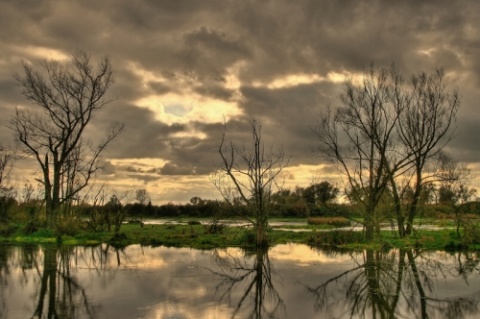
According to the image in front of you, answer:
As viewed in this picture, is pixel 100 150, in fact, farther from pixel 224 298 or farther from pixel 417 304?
pixel 417 304

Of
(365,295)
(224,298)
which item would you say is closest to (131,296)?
(224,298)

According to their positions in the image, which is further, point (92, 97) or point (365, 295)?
point (92, 97)

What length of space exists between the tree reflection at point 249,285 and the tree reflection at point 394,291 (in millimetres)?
1299

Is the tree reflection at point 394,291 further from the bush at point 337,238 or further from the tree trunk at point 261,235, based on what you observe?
the bush at point 337,238

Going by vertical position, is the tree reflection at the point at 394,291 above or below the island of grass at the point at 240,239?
below

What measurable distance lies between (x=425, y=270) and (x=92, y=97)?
2743 cm

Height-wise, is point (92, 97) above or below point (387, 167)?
above

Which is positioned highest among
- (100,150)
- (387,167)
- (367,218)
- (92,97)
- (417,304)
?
(92,97)

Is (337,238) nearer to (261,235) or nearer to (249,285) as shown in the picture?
(261,235)

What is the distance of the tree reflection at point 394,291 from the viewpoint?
1178 centimetres

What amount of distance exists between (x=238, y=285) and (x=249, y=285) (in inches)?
13.9

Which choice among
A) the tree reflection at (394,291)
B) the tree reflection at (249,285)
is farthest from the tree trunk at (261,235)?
the tree reflection at (394,291)

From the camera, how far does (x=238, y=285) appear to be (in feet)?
50.4

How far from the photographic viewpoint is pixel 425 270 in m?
18.4
